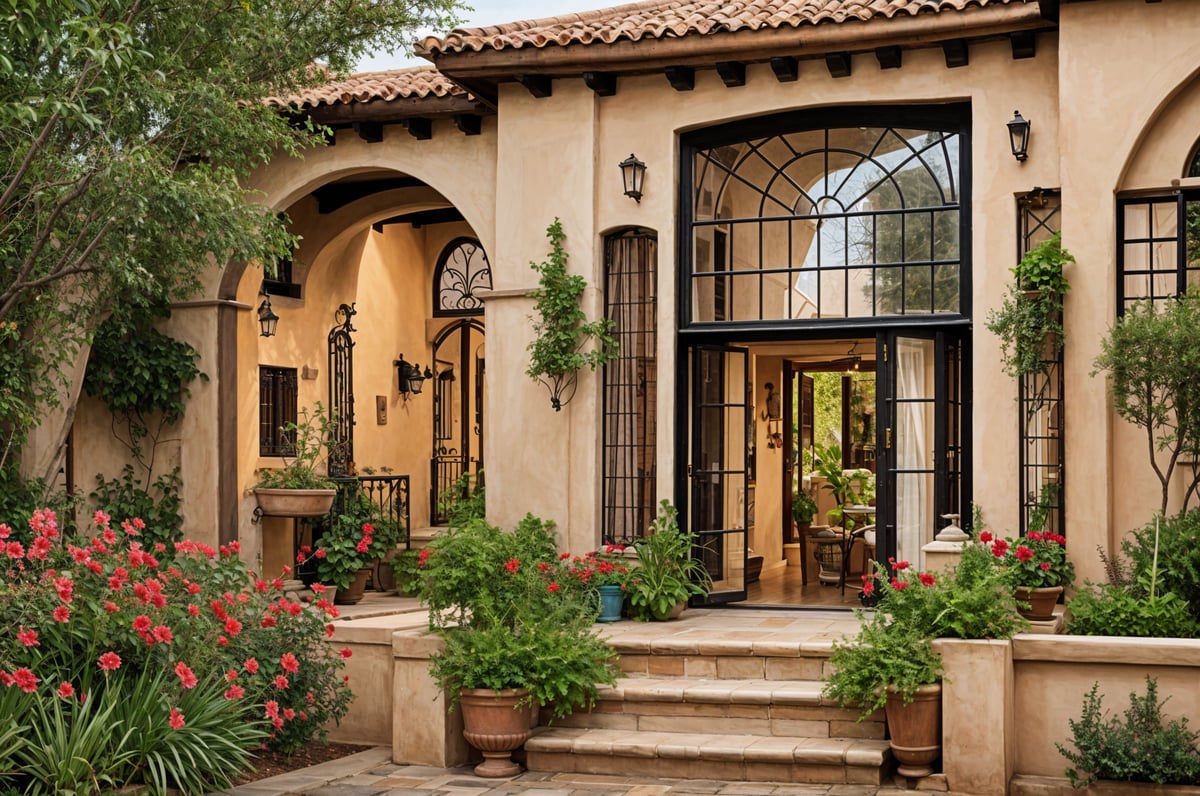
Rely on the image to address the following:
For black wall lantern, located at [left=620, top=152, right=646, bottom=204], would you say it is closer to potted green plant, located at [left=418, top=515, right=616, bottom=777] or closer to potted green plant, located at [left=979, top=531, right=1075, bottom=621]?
potted green plant, located at [left=418, top=515, right=616, bottom=777]

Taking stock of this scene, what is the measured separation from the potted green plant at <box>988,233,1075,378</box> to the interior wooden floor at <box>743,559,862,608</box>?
282 centimetres

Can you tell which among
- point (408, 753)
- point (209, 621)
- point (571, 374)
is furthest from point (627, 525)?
point (209, 621)

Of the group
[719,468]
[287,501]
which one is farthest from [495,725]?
[287,501]

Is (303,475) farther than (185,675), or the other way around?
(303,475)

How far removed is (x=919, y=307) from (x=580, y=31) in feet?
11.7

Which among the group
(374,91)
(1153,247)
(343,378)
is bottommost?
(343,378)

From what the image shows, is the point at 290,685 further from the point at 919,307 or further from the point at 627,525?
the point at 919,307

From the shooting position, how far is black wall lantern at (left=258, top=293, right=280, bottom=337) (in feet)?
44.6

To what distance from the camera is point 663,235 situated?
11234 millimetres

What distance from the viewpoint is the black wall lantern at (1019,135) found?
1005 centimetres

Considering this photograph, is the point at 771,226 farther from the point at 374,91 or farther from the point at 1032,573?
the point at 374,91

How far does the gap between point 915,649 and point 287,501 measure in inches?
288

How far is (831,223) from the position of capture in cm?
1101

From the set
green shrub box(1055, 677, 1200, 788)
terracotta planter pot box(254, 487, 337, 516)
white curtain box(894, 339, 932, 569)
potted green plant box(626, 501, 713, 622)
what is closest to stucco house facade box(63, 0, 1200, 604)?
white curtain box(894, 339, 932, 569)
